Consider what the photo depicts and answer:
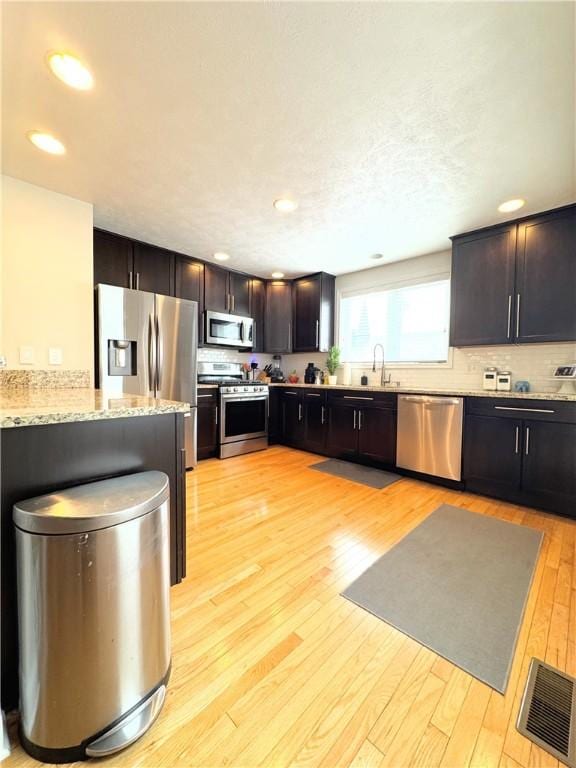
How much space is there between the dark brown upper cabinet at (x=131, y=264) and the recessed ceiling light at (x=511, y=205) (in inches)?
131

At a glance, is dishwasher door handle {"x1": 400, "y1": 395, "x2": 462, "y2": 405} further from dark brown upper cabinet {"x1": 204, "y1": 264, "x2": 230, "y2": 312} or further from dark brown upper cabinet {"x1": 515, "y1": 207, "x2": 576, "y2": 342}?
dark brown upper cabinet {"x1": 204, "y1": 264, "x2": 230, "y2": 312}

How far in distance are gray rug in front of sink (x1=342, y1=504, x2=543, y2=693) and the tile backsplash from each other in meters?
1.49


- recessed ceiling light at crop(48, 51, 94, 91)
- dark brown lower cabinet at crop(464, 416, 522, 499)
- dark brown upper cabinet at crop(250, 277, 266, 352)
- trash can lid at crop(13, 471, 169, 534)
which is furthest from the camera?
dark brown upper cabinet at crop(250, 277, 266, 352)

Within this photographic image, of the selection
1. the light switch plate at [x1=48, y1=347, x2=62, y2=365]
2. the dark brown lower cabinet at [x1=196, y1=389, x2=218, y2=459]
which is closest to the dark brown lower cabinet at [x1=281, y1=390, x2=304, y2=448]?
the dark brown lower cabinet at [x1=196, y1=389, x2=218, y2=459]

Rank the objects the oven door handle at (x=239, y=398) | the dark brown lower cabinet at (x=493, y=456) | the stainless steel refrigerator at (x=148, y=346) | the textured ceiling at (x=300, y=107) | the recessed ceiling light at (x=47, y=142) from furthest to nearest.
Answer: the oven door handle at (x=239, y=398) < the stainless steel refrigerator at (x=148, y=346) < the dark brown lower cabinet at (x=493, y=456) < the recessed ceiling light at (x=47, y=142) < the textured ceiling at (x=300, y=107)

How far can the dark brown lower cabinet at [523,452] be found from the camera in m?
2.36

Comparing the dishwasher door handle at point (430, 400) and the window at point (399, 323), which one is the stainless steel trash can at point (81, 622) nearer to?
the dishwasher door handle at point (430, 400)

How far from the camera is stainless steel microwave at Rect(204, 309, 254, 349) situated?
13.1 feet

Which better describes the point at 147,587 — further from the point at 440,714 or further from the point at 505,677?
the point at 505,677

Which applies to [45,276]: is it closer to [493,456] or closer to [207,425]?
[207,425]

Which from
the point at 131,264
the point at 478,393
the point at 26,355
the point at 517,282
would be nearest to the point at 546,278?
the point at 517,282

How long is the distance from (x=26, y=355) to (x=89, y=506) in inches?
81.5

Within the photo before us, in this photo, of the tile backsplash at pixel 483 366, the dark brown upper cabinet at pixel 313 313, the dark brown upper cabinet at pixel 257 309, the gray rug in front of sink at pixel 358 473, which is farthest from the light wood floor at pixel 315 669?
→ the dark brown upper cabinet at pixel 257 309

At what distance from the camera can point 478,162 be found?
2004 millimetres
